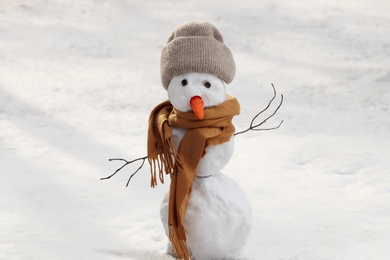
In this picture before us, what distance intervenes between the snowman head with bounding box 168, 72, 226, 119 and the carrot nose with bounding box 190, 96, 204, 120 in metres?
0.01

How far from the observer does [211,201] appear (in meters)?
3.02

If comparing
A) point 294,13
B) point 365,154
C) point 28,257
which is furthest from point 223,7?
point 28,257

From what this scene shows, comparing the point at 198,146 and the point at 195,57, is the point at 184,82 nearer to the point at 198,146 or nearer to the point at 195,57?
the point at 195,57

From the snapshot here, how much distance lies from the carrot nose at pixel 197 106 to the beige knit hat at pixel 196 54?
4.7 inches

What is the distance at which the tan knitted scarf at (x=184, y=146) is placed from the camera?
295cm

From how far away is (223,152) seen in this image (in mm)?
3025

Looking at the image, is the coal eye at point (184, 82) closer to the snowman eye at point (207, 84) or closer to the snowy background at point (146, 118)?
the snowman eye at point (207, 84)

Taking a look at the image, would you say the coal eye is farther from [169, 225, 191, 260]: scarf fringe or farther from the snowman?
[169, 225, 191, 260]: scarf fringe

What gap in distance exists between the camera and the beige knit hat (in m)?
2.95

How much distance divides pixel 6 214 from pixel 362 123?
2207mm

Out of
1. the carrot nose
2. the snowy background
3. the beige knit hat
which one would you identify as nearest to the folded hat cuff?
the beige knit hat

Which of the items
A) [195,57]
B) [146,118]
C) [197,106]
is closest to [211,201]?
[197,106]

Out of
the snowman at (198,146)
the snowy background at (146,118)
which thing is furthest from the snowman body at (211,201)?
the snowy background at (146,118)

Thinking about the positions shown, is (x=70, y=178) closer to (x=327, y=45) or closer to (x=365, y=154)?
(x=365, y=154)
